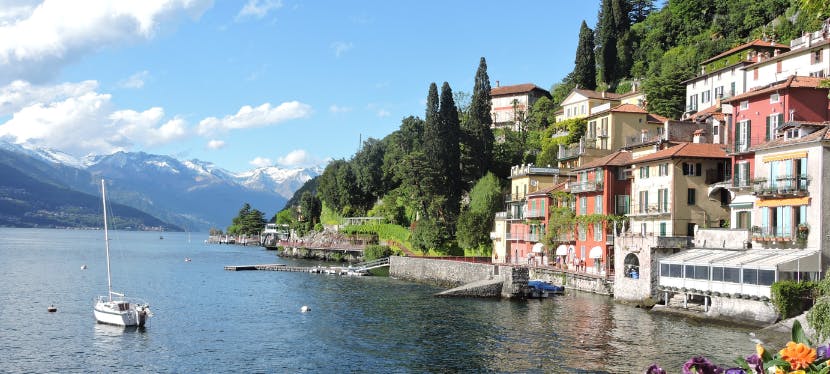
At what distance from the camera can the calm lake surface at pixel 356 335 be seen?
119 feet

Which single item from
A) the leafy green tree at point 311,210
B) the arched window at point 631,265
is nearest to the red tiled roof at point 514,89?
the leafy green tree at point 311,210

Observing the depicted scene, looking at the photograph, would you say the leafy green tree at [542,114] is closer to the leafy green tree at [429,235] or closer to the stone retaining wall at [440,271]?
the leafy green tree at [429,235]

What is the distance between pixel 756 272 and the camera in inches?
1716

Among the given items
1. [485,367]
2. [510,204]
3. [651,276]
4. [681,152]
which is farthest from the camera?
[510,204]

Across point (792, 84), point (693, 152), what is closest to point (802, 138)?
point (792, 84)

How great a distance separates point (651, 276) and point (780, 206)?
10774 mm

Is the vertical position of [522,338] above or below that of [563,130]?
below

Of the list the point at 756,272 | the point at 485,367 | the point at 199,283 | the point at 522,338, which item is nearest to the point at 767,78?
the point at 756,272

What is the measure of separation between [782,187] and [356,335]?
2861cm

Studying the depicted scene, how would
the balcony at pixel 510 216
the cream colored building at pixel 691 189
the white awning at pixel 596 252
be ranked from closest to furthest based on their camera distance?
the cream colored building at pixel 691 189 → the white awning at pixel 596 252 → the balcony at pixel 510 216

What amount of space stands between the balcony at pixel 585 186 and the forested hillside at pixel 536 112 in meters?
19.4

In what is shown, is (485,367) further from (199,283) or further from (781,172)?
(199,283)

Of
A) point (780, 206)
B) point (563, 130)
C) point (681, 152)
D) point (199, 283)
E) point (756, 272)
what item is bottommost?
point (199, 283)

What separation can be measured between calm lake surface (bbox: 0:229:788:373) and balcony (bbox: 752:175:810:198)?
9.47 m
